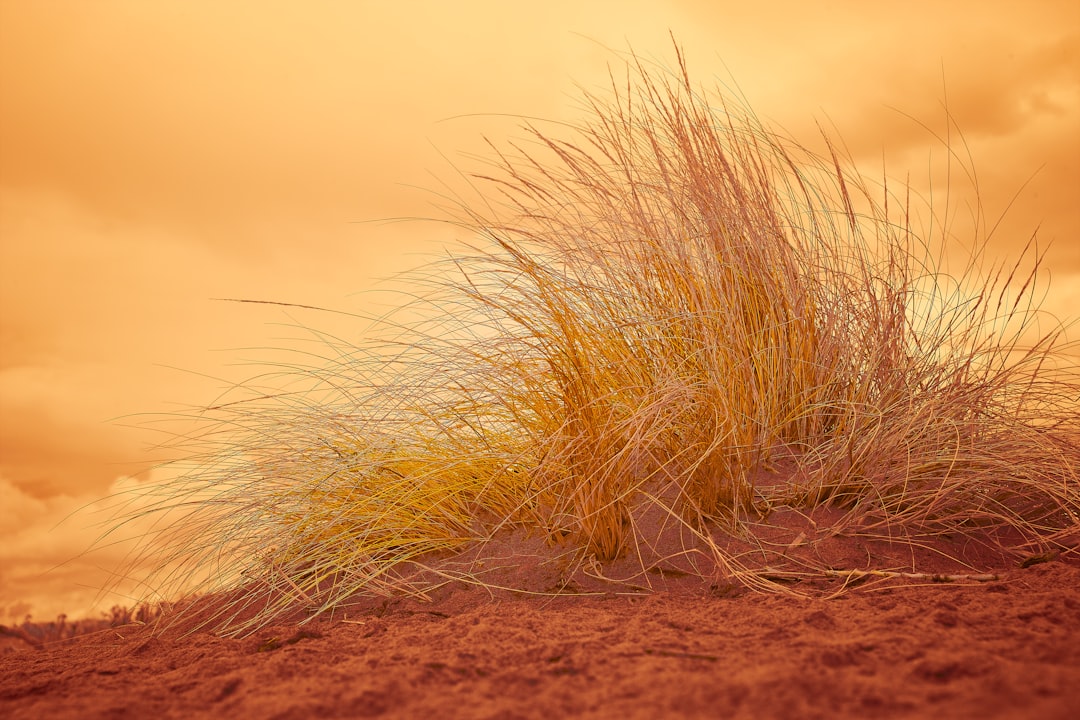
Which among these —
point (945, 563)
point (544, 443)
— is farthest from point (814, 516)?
point (544, 443)

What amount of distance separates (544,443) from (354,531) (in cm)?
91

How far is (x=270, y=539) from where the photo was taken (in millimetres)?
3150

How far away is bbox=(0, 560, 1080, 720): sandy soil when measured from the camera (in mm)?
1457

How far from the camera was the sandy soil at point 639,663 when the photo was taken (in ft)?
4.78

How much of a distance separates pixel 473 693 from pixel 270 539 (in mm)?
1768

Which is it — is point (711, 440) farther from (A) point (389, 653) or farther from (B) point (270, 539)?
(B) point (270, 539)

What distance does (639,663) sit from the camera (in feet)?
5.61

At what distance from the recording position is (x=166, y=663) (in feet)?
7.38

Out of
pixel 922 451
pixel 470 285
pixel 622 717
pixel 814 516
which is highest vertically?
pixel 470 285

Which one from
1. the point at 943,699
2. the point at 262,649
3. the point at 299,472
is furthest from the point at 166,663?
the point at 943,699

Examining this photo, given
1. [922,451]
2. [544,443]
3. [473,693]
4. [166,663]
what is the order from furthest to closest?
1. [922,451]
2. [544,443]
3. [166,663]
4. [473,693]

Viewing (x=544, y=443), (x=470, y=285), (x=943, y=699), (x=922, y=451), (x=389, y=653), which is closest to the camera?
(x=943, y=699)

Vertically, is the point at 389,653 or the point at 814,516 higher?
the point at 814,516

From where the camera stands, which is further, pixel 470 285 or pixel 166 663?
pixel 470 285
